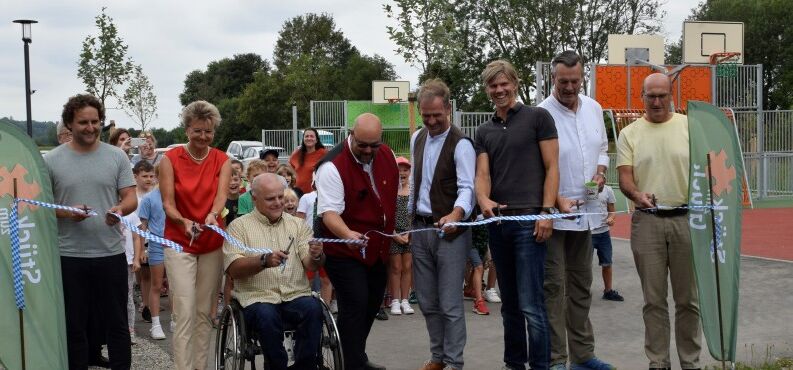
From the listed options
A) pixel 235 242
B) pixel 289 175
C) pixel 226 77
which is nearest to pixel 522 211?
pixel 235 242

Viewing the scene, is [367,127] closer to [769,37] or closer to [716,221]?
[716,221]

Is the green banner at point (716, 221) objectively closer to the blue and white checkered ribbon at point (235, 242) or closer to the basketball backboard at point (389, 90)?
the blue and white checkered ribbon at point (235, 242)

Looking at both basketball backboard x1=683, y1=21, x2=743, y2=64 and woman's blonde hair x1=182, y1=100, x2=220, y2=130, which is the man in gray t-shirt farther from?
basketball backboard x1=683, y1=21, x2=743, y2=64

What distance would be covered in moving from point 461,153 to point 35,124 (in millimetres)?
22705

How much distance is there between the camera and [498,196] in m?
6.34

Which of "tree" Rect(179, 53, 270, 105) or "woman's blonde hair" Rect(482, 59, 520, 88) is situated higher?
"tree" Rect(179, 53, 270, 105)

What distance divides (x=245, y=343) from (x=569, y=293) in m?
2.39

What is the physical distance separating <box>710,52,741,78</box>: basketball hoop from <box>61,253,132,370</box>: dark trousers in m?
22.2

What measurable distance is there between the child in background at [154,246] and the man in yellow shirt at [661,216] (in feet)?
14.3

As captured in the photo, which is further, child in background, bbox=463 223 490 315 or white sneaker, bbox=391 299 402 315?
white sneaker, bbox=391 299 402 315

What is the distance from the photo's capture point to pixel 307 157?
446 inches

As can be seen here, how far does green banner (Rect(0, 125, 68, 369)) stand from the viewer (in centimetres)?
511

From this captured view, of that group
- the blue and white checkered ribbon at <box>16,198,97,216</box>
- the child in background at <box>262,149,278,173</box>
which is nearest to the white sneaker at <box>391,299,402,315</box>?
the child in background at <box>262,149,278,173</box>

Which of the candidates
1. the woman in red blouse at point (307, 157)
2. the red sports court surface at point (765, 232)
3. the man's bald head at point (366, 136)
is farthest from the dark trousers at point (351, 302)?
the red sports court surface at point (765, 232)
